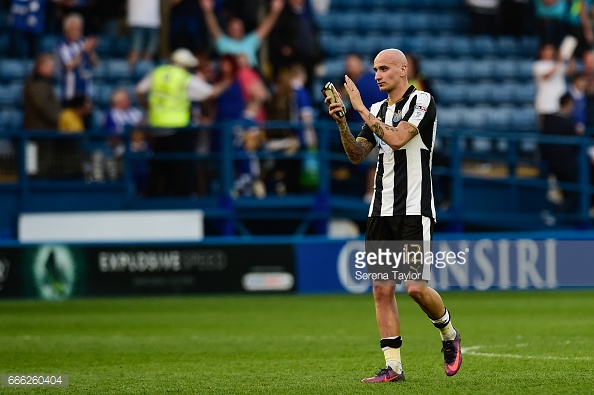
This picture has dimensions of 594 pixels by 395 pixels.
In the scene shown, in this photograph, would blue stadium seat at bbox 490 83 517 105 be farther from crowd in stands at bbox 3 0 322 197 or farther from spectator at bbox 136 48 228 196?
spectator at bbox 136 48 228 196

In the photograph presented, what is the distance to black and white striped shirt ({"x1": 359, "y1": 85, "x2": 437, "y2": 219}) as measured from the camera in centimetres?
773

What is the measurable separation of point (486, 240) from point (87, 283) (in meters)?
5.21

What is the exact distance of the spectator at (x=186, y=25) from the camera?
19.0 meters

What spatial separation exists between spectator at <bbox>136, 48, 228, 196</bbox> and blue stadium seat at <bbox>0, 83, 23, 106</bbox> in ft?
11.0

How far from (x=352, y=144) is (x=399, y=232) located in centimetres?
62

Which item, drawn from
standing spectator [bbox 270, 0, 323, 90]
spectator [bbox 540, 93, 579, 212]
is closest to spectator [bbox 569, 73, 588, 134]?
spectator [bbox 540, 93, 579, 212]

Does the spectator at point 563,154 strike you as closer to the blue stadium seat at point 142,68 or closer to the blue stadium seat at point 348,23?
the blue stadium seat at point 348,23

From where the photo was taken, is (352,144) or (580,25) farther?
(580,25)

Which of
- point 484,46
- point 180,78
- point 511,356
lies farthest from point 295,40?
point 511,356

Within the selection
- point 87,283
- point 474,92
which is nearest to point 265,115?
point 87,283

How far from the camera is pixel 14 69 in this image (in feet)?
65.9

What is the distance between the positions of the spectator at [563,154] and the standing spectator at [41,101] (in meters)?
7.14

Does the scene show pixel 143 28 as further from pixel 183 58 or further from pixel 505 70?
pixel 505 70

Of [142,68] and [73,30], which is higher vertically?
[73,30]
